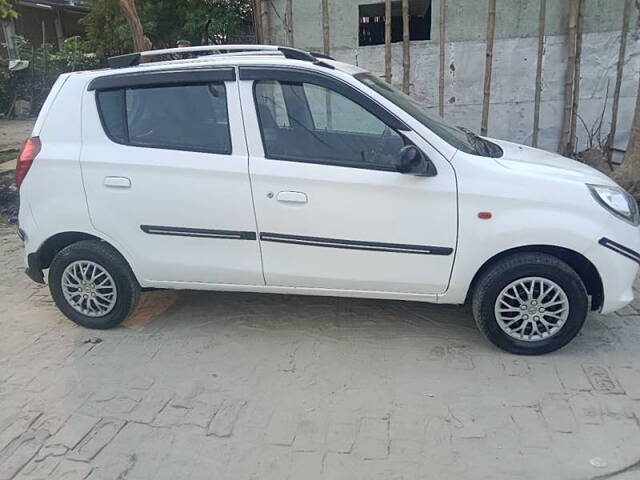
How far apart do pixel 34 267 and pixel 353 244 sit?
241 cm

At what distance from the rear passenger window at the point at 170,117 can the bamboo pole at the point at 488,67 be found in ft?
15.2

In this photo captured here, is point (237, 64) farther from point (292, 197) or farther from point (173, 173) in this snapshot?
point (292, 197)

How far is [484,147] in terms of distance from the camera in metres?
3.84

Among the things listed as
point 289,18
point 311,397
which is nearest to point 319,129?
point 311,397

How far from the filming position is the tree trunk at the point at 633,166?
6160 mm

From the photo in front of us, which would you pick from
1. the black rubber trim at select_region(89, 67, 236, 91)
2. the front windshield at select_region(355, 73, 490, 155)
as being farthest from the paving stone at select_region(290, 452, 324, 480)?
the black rubber trim at select_region(89, 67, 236, 91)

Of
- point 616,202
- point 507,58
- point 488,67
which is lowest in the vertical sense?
point 616,202

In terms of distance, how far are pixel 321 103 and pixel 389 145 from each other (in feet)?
1.80

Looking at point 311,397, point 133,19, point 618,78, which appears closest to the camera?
point 311,397

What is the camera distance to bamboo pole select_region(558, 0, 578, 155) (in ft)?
22.8

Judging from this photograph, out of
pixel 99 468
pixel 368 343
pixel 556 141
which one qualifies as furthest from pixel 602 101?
pixel 99 468

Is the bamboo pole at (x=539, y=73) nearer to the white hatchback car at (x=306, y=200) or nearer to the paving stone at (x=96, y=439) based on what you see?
the white hatchback car at (x=306, y=200)

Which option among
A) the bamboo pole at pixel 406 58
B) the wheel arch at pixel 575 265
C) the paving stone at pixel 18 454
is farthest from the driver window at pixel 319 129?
the bamboo pole at pixel 406 58

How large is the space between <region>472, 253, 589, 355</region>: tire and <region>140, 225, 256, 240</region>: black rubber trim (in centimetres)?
158
